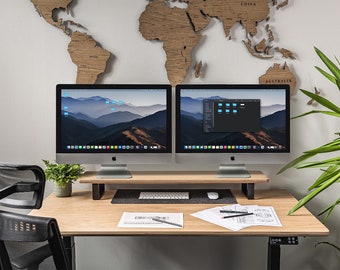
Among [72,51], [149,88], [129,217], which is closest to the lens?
[129,217]

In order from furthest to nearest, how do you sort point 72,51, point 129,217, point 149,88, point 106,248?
point 106,248 < point 72,51 < point 149,88 < point 129,217

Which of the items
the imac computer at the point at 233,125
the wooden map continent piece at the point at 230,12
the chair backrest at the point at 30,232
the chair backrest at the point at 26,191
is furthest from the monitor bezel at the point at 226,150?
the chair backrest at the point at 30,232

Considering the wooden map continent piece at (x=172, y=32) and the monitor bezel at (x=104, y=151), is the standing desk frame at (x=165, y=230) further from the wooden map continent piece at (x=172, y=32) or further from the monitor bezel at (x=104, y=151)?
the wooden map continent piece at (x=172, y=32)

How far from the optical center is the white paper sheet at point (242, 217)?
1.90m

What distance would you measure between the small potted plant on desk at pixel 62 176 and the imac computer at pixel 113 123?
7 cm

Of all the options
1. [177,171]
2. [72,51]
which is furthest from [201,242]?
[72,51]

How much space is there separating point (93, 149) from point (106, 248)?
653 mm

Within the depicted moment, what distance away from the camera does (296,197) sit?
2553 mm

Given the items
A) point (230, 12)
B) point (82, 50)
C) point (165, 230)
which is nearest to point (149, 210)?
point (165, 230)

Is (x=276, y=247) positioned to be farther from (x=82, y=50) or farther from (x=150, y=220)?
(x=82, y=50)

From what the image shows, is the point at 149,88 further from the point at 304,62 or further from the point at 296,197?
the point at 296,197

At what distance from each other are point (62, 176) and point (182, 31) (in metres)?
0.97

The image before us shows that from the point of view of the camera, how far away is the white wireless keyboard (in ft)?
7.57

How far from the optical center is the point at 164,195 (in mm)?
2342
